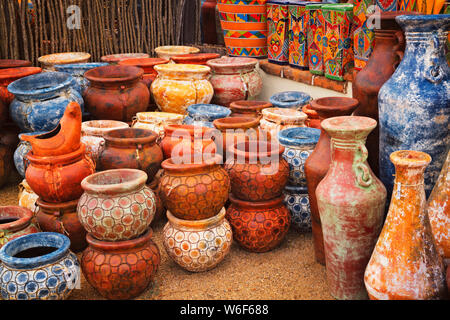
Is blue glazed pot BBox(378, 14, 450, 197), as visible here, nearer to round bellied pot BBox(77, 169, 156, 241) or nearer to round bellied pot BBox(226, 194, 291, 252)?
round bellied pot BBox(226, 194, 291, 252)

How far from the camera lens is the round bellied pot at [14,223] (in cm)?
330

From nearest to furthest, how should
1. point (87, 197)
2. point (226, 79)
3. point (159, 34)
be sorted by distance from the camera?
point (87, 197) → point (226, 79) → point (159, 34)

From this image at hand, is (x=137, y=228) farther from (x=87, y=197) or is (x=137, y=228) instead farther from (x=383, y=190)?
(x=383, y=190)

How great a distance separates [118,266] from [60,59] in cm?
356

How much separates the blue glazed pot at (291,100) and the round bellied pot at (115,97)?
1.33 meters

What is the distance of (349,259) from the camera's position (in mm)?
2969

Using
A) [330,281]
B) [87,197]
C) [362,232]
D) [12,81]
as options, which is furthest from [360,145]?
[12,81]

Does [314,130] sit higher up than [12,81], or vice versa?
[12,81]

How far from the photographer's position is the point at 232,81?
5.41 m

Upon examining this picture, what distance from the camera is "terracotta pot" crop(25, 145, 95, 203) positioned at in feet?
11.4

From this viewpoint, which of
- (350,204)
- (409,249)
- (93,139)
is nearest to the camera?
(409,249)

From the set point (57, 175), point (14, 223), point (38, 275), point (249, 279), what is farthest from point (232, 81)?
point (38, 275)

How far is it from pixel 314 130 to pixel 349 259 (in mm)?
1346

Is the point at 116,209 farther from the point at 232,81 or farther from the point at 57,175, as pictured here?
the point at 232,81
